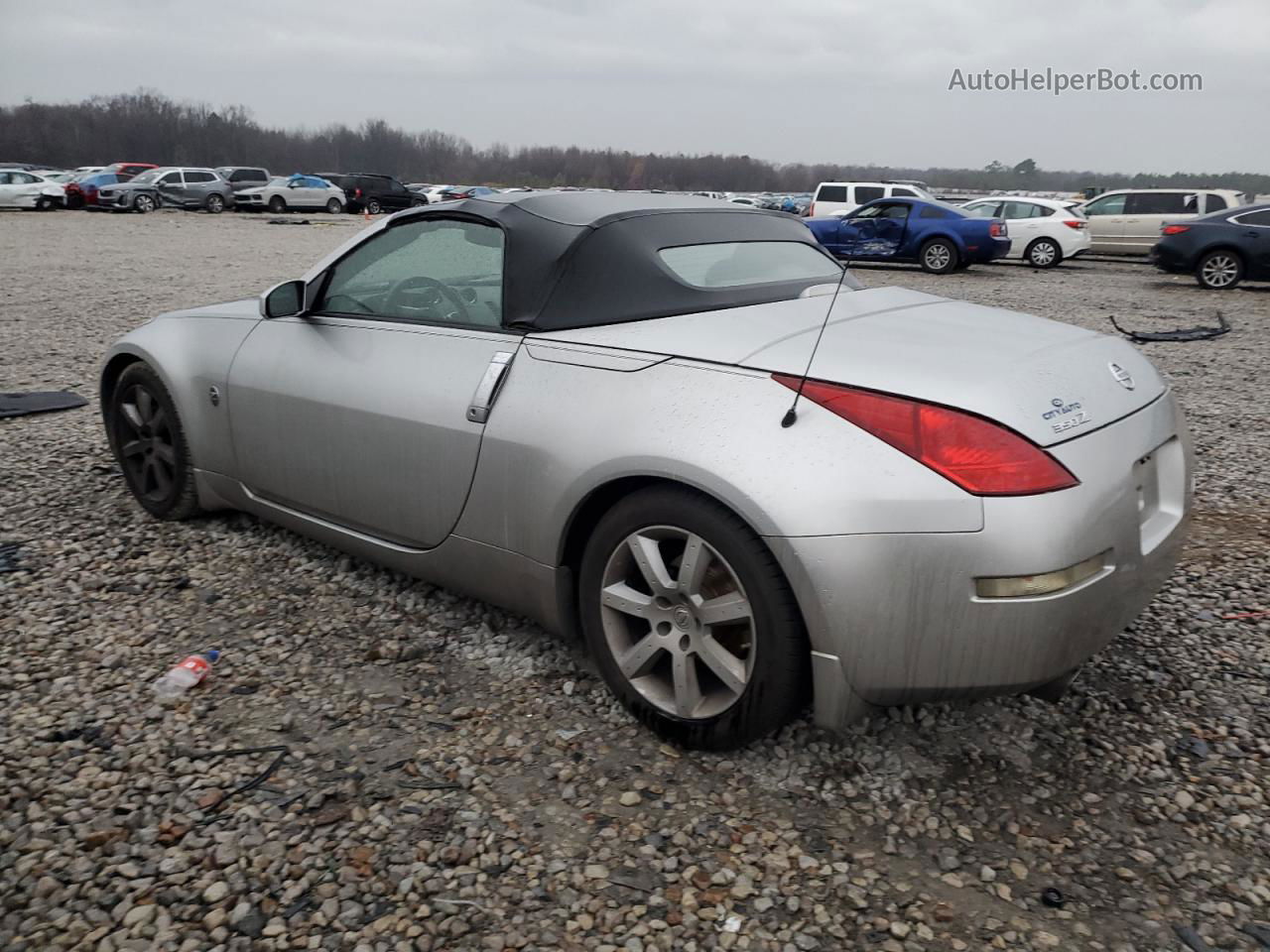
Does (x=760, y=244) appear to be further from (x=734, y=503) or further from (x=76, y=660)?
(x=76, y=660)

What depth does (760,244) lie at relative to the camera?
3314mm

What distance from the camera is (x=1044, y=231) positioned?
785 inches

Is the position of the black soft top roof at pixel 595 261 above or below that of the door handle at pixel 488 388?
above

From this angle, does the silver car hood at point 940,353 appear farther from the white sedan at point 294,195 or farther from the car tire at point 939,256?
the white sedan at point 294,195

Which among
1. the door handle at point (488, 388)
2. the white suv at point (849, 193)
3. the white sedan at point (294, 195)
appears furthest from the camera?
the white sedan at point (294, 195)

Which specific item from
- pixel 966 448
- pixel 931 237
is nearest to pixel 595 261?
pixel 966 448

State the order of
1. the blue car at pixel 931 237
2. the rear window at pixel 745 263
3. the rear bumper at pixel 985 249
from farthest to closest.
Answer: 1. the rear bumper at pixel 985 249
2. the blue car at pixel 931 237
3. the rear window at pixel 745 263

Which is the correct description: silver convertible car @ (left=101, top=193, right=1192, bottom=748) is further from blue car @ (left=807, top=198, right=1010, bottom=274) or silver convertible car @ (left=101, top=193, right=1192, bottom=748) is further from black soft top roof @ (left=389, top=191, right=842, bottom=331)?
blue car @ (left=807, top=198, right=1010, bottom=274)

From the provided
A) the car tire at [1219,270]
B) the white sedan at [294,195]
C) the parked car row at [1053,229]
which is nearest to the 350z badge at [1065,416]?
A: the parked car row at [1053,229]

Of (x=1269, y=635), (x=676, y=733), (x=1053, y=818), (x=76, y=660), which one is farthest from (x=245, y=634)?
(x=1269, y=635)

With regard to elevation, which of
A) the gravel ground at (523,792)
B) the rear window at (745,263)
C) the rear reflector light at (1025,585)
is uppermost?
the rear window at (745,263)

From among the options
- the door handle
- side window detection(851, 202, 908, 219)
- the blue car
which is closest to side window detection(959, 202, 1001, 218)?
side window detection(851, 202, 908, 219)

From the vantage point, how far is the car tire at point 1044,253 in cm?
1989

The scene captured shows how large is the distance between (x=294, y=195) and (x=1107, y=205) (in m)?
28.5
